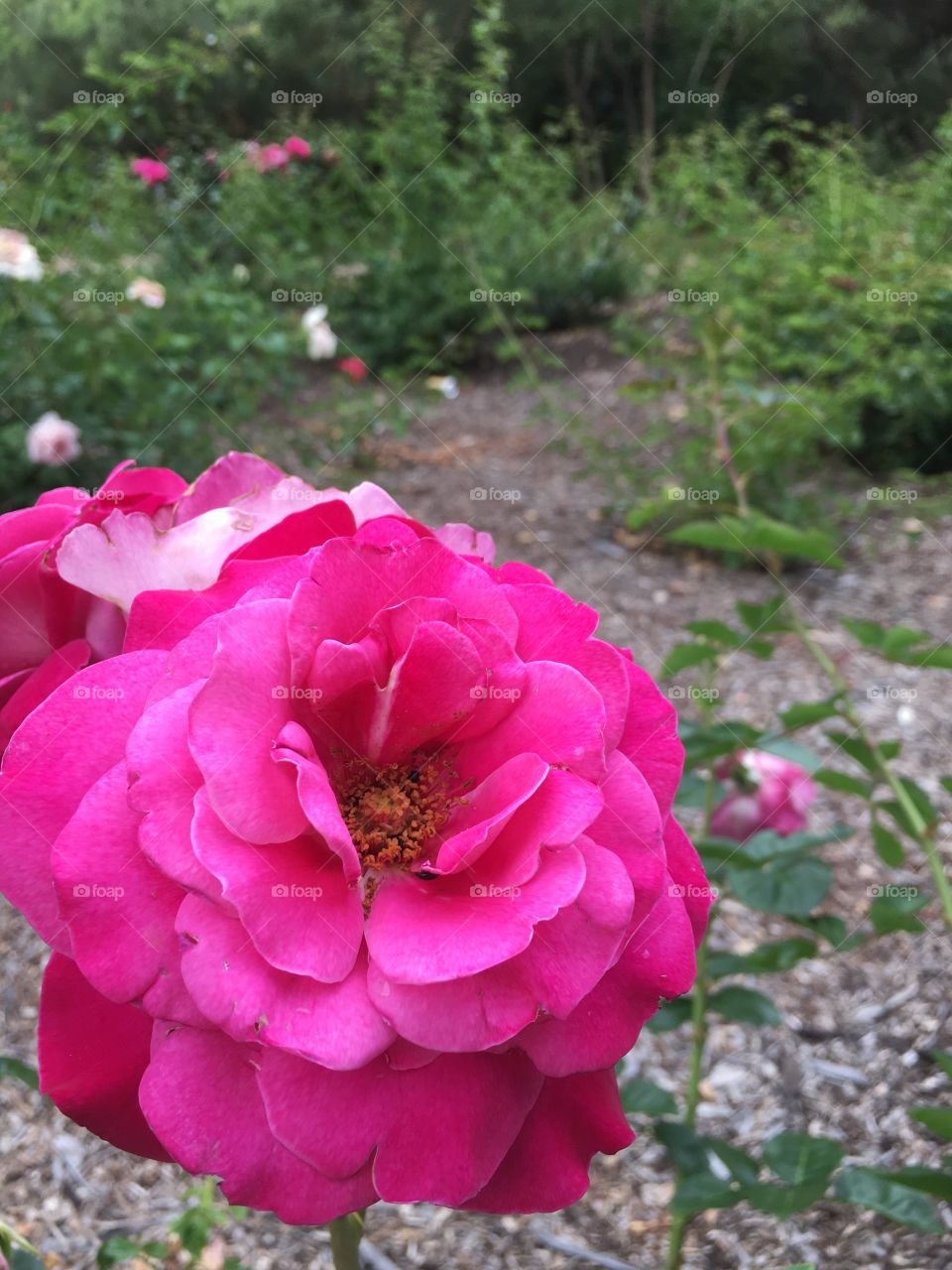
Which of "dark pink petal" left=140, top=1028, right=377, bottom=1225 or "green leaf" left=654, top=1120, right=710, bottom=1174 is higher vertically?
"dark pink petal" left=140, top=1028, right=377, bottom=1225

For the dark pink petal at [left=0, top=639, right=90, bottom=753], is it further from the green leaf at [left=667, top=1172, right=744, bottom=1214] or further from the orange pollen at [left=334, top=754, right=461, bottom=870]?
the green leaf at [left=667, top=1172, right=744, bottom=1214]

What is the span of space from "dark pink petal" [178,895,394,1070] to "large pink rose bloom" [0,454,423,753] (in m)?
0.15

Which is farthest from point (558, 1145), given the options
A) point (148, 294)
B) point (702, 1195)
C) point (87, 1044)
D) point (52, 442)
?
point (148, 294)

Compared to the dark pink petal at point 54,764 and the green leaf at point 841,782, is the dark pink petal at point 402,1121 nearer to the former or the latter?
the dark pink petal at point 54,764

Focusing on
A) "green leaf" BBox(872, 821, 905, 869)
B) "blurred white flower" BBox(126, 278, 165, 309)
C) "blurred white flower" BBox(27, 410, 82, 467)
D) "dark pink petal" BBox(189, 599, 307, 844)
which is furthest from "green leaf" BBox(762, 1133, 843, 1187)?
"blurred white flower" BBox(126, 278, 165, 309)

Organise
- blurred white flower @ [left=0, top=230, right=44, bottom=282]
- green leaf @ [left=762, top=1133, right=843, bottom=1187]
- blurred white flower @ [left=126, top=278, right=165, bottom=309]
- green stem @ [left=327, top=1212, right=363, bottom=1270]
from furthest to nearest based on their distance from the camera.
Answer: blurred white flower @ [left=126, top=278, right=165, bottom=309] → blurred white flower @ [left=0, top=230, right=44, bottom=282] → green leaf @ [left=762, top=1133, right=843, bottom=1187] → green stem @ [left=327, top=1212, right=363, bottom=1270]

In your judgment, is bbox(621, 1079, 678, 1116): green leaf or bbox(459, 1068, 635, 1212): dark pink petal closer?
bbox(459, 1068, 635, 1212): dark pink petal

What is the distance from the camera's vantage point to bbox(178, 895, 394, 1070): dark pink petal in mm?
340

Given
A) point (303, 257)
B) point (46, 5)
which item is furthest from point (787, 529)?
point (46, 5)

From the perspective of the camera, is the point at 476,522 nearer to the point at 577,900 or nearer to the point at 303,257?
the point at 303,257

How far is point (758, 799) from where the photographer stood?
4.48ft

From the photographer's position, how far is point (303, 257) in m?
4.48

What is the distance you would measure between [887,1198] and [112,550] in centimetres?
75

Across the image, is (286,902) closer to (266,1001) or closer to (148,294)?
(266,1001)
